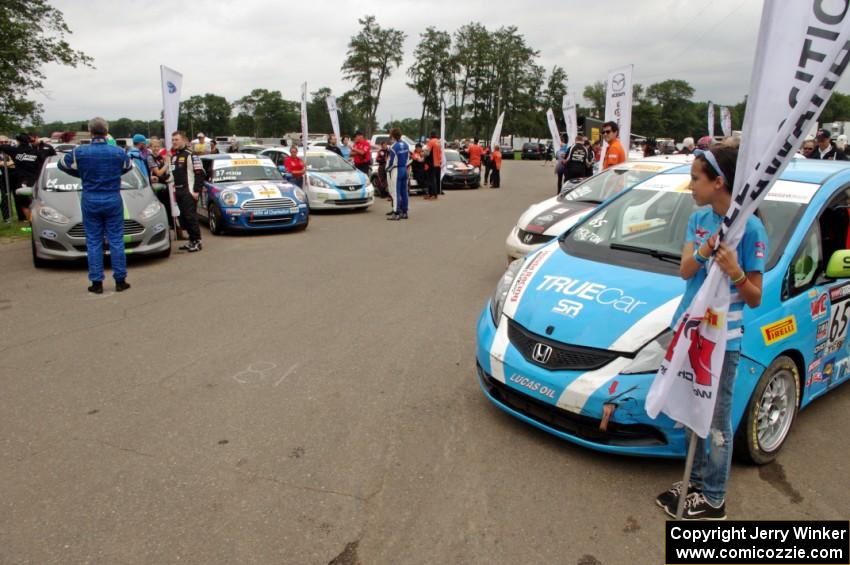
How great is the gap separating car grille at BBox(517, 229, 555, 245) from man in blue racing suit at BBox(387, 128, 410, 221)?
7220 mm

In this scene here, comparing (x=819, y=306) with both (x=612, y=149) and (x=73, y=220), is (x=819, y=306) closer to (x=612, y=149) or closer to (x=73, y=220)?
(x=612, y=149)

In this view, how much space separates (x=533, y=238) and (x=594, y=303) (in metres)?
3.74

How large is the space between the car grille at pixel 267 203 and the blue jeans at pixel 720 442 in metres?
10.1

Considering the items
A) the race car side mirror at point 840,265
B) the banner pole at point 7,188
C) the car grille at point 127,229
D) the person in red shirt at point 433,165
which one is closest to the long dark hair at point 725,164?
the race car side mirror at point 840,265

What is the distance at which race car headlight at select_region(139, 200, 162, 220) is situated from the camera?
8.99 metres

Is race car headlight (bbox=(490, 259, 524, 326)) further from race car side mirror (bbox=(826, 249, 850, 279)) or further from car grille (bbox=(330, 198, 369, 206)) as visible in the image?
car grille (bbox=(330, 198, 369, 206))

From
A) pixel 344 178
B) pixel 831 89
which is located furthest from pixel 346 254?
pixel 831 89

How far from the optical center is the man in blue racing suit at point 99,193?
7.27 meters

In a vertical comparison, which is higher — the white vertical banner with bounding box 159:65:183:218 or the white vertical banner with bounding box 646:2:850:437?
the white vertical banner with bounding box 159:65:183:218

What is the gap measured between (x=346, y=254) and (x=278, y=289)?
2.46 meters

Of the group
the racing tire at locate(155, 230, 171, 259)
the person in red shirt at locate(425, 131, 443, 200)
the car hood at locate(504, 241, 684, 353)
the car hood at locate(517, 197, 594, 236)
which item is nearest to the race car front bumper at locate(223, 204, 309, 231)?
the racing tire at locate(155, 230, 171, 259)

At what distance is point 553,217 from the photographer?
7438 mm

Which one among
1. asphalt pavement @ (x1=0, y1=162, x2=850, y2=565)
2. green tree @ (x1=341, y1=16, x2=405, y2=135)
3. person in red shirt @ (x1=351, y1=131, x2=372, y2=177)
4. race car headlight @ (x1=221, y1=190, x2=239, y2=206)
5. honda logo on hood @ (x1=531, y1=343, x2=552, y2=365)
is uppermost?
green tree @ (x1=341, y1=16, x2=405, y2=135)

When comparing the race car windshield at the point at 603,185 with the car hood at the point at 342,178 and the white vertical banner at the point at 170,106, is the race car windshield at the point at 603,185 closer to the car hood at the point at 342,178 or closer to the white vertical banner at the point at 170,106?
the white vertical banner at the point at 170,106
